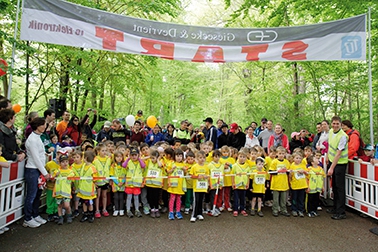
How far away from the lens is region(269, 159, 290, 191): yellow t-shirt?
574cm

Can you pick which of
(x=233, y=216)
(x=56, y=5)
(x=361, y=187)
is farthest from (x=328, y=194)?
(x=56, y=5)

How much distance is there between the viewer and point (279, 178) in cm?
578

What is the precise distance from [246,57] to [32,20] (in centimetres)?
546

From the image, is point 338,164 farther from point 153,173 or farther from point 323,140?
point 153,173

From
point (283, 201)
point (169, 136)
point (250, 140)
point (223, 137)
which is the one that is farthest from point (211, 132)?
point (283, 201)

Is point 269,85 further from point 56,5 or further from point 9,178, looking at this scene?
point 9,178

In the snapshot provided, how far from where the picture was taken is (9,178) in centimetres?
426

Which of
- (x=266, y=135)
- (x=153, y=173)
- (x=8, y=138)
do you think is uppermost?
(x=266, y=135)

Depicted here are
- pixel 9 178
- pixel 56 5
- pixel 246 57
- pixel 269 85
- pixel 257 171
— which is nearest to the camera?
pixel 9 178

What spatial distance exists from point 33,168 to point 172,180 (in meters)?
2.58

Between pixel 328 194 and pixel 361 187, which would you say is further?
pixel 328 194

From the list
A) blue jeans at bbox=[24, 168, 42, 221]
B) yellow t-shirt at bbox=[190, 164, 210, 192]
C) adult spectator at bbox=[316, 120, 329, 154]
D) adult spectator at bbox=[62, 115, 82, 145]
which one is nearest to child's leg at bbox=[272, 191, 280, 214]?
yellow t-shirt at bbox=[190, 164, 210, 192]

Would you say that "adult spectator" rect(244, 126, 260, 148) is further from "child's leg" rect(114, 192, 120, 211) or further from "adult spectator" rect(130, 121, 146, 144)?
"child's leg" rect(114, 192, 120, 211)

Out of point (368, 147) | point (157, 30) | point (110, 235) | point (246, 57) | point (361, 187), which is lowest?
point (110, 235)
